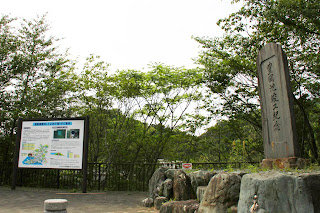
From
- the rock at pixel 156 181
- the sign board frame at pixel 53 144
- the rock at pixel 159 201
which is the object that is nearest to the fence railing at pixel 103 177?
the sign board frame at pixel 53 144

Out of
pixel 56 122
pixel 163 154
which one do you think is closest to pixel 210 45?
pixel 163 154

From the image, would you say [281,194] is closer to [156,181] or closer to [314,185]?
[314,185]

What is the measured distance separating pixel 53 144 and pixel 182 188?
6415 millimetres

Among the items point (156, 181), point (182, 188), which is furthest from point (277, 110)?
point (156, 181)

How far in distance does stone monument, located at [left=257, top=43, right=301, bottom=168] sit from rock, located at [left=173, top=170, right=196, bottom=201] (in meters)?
2.11

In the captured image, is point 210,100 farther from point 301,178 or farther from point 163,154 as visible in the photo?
point 301,178

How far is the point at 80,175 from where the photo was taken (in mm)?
12000

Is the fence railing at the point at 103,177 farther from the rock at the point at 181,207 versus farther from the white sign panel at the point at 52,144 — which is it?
the rock at the point at 181,207

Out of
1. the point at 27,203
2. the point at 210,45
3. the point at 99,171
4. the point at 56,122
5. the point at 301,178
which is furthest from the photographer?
the point at 210,45

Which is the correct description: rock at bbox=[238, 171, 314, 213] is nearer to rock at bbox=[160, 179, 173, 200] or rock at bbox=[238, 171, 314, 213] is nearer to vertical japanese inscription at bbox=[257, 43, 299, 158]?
vertical japanese inscription at bbox=[257, 43, 299, 158]

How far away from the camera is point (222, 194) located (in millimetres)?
4832

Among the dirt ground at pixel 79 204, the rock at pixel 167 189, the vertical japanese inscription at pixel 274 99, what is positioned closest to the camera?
the vertical japanese inscription at pixel 274 99

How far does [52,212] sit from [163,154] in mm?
9792

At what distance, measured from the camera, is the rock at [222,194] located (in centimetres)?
478
